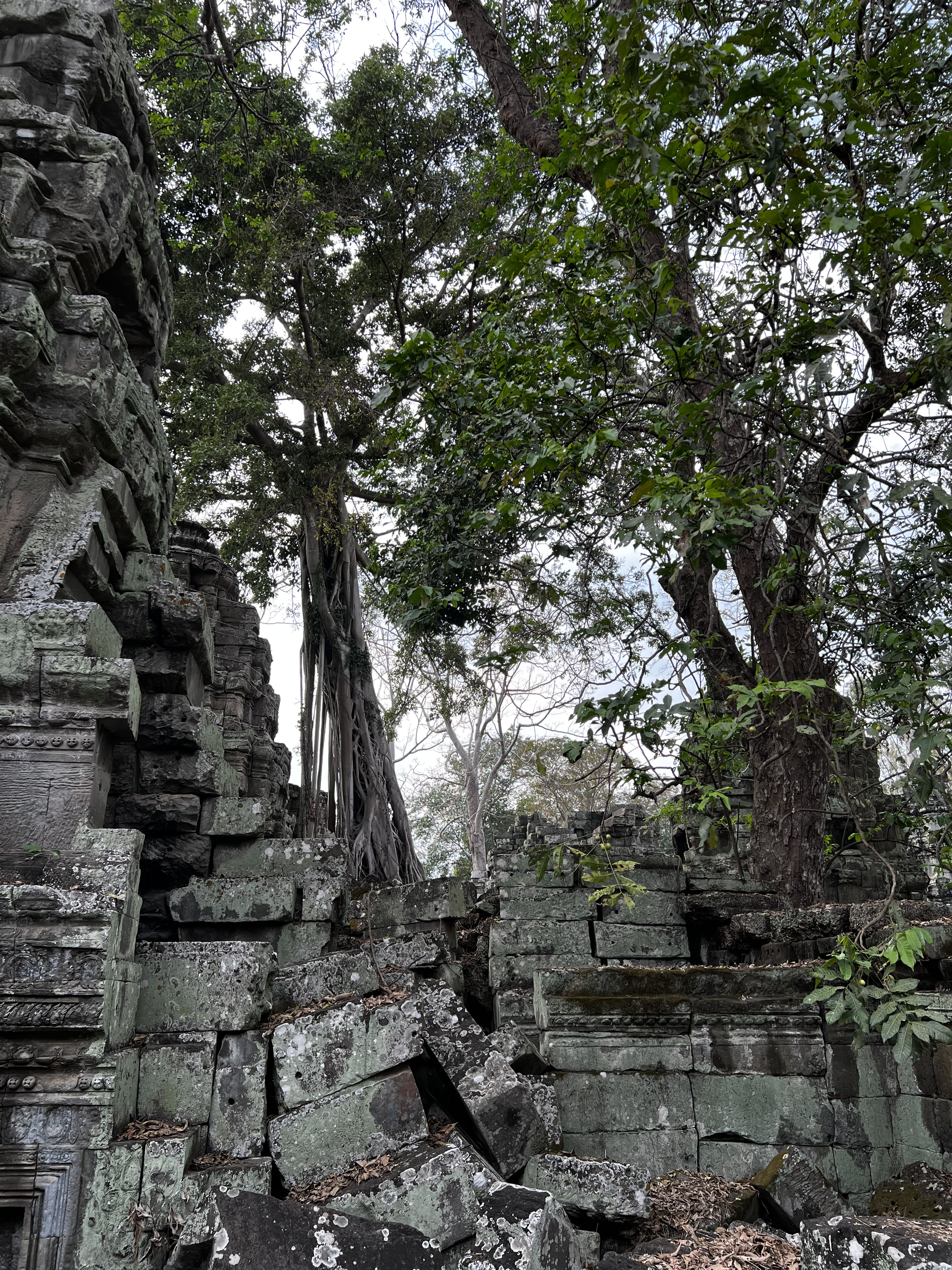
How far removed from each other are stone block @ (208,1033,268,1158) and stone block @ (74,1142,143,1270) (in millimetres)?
328

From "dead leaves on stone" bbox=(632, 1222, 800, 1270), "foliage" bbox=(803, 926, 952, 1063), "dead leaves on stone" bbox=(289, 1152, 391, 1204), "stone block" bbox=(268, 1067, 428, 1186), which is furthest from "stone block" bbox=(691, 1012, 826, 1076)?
"dead leaves on stone" bbox=(289, 1152, 391, 1204)

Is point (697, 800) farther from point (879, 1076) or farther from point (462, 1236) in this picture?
point (462, 1236)

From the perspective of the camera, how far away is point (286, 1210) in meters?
2.54

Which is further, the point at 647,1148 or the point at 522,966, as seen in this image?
the point at 522,966

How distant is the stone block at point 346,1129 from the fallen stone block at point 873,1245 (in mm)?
1249

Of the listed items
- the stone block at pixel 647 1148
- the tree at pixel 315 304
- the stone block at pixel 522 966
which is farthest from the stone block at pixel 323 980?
the tree at pixel 315 304

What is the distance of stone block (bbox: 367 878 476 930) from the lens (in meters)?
4.96

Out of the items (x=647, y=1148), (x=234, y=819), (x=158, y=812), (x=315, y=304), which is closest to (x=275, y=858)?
(x=234, y=819)

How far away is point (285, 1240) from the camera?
2479 millimetres

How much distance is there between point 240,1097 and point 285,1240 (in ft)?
2.21

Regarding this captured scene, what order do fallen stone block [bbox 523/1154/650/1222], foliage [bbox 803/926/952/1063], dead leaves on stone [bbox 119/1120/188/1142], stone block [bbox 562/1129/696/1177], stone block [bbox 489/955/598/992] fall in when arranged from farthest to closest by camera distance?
stone block [bbox 489/955/598/992] → stone block [bbox 562/1129/696/1177] → foliage [bbox 803/926/952/1063] → fallen stone block [bbox 523/1154/650/1222] → dead leaves on stone [bbox 119/1120/188/1142]

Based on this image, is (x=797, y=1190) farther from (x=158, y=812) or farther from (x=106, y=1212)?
(x=158, y=812)

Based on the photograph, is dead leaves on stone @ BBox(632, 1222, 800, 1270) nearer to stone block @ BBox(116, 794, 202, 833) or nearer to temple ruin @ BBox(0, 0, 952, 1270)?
temple ruin @ BBox(0, 0, 952, 1270)

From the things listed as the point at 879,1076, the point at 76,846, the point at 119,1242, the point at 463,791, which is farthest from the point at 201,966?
the point at 463,791
